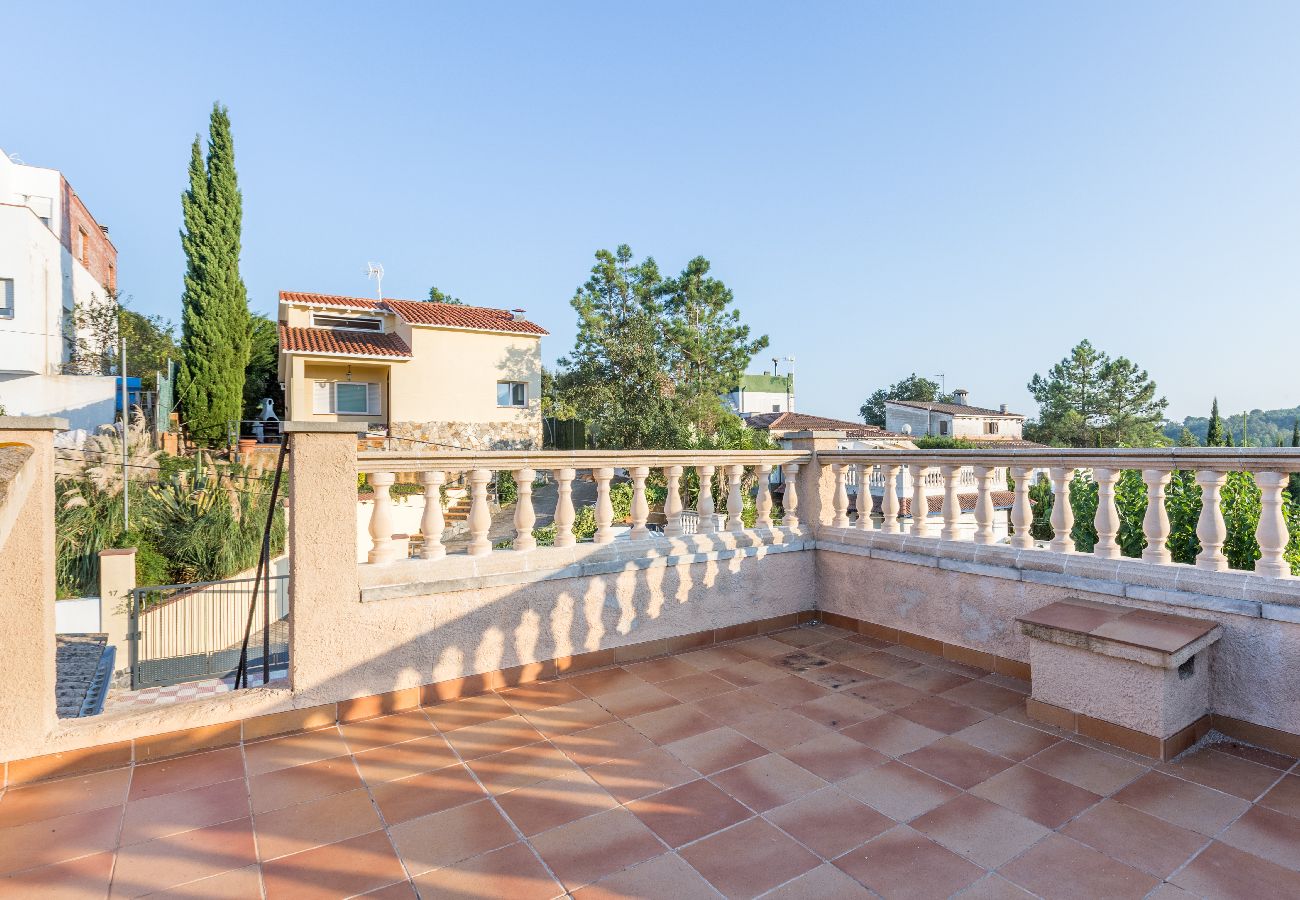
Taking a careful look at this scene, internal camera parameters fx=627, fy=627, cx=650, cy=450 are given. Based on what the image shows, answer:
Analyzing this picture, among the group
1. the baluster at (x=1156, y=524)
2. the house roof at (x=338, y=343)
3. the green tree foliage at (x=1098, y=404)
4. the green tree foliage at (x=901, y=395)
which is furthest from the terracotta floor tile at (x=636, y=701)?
the green tree foliage at (x=901, y=395)

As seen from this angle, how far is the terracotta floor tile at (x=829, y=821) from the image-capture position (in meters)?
1.95

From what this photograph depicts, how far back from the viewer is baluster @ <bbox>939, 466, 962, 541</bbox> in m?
3.71

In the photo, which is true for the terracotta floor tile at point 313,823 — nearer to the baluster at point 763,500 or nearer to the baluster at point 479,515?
the baluster at point 479,515

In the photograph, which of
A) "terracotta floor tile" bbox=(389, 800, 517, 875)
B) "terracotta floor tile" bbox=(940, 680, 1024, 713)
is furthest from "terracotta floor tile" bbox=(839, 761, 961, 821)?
"terracotta floor tile" bbox=(389, 800, 517, 875)

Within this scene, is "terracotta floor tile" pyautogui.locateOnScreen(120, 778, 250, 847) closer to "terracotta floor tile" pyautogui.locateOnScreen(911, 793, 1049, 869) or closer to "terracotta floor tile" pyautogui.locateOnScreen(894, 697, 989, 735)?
"terracotta floor tile" pyautogui.locateOnScreen(911, 793, 1049, 869)

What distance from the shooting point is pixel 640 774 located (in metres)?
2.40

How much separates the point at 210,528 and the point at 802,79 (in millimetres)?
12121

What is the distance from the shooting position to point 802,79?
9156mm

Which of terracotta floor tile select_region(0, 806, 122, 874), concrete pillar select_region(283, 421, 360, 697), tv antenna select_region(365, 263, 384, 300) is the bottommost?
terracotta floor tile select_region(0, 806, 122, 874)

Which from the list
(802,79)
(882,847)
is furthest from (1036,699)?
(802,79)

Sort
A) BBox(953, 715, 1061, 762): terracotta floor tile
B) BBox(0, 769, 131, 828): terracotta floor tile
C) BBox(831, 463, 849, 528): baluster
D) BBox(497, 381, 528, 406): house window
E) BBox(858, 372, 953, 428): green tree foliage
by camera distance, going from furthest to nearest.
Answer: BBox(858, 372, 953, 428): green tree foliage → BBox(497, 381, 528, 406): house window → BBox(831, 463, 849, 528): baluster → BBox(953, 715, 1061, 762): terracotta floor tile → BBox(0, 769, 131, 828): terracotta floor tile

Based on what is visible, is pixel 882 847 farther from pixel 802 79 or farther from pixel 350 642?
pixel 802 79

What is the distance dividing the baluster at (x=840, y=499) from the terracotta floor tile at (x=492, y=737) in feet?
8.34

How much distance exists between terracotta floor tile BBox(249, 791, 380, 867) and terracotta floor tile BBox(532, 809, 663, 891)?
630 millimetres
